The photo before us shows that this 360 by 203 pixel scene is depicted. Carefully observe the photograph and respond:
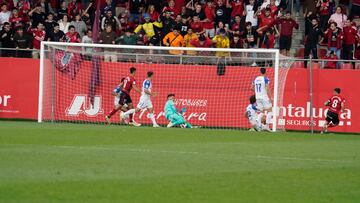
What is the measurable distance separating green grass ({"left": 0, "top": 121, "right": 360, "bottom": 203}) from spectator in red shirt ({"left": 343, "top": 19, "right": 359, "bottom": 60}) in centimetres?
945

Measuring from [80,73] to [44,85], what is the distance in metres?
1.41

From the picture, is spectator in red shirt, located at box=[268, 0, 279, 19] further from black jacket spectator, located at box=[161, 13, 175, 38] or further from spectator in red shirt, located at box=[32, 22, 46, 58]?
spectator in red shirt, located at box=[32, 22, 46, 58]

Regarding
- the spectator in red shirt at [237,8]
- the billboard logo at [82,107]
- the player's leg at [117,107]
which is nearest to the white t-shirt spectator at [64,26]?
the billboard logo at [82,107]

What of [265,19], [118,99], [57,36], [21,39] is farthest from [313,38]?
[21,39]

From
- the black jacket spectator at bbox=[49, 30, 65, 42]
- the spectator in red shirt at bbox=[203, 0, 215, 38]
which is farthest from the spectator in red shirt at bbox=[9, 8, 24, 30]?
the spectator in red shirt at bbox=[203, 0, 215, 38]

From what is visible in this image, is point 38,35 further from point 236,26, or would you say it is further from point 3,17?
point 236,26

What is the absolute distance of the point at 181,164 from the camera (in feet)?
56.2

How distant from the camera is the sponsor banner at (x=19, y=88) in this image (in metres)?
34.5

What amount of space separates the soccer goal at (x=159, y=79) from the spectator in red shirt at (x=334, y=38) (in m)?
2.28

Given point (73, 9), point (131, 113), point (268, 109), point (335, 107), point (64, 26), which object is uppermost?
point (73, 9)

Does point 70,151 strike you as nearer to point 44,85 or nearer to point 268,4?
point 44,85

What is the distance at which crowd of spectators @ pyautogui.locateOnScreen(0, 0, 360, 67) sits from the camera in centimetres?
3459

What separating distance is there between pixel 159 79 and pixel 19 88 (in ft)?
16.3

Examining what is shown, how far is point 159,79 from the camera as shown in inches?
1332
